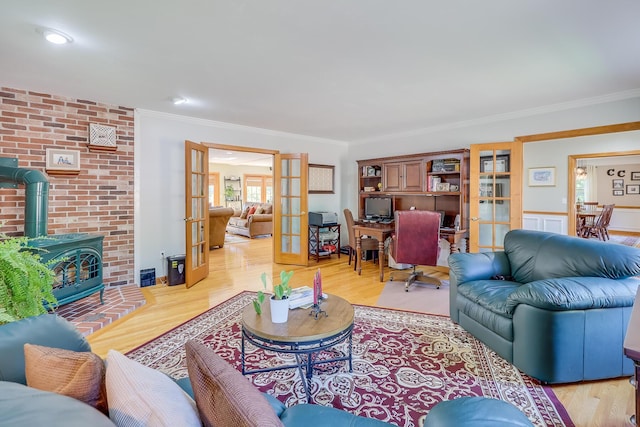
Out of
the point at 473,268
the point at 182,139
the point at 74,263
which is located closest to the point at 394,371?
the point at 473,268

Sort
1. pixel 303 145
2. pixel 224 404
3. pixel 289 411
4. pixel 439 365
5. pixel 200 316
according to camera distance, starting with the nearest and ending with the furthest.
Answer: pixel 224 404, pixel 289 411, pixel 439 365, pixel 200 316, pixel 303 145

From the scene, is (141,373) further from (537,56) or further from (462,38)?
(537,56)

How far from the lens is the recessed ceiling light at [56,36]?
2080mm

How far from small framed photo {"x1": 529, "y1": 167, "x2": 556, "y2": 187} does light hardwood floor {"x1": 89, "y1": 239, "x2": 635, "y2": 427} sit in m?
3.32

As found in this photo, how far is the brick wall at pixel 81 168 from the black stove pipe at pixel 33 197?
412mm

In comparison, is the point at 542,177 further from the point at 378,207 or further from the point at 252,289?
the point at 252,289

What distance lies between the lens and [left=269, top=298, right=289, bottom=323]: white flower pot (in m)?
1.86

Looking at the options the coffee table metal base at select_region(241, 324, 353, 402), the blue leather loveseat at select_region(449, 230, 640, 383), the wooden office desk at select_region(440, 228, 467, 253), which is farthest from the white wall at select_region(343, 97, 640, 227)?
the coffee table metal base at select_region(241, 324, 353, 402)

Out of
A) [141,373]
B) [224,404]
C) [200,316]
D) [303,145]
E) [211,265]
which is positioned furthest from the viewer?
[303,145]

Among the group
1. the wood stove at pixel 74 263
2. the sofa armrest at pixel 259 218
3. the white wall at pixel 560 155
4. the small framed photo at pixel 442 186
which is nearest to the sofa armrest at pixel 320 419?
the wood stove at pixel 74 263

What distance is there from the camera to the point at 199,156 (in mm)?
4383

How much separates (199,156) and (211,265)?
191 centimetres

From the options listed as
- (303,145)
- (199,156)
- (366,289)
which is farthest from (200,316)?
(303,145)

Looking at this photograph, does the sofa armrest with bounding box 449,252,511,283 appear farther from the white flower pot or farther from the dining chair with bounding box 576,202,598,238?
the dining chair with bounding box 576,202,598,238
